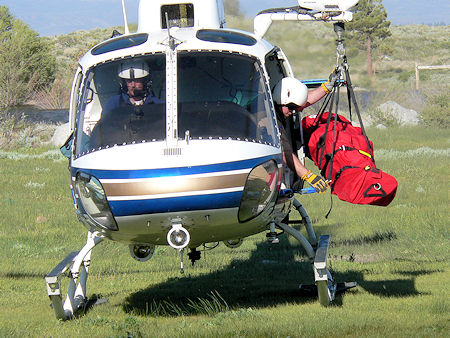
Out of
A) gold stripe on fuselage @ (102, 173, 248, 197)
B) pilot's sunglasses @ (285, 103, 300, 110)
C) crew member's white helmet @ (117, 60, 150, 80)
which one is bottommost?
pilot's sunglasses @ (285, 103, 300, 110)

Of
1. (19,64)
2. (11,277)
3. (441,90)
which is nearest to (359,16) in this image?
(441,90)

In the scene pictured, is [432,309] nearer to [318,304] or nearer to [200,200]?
[318,304]

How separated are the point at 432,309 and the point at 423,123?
91.5 ft

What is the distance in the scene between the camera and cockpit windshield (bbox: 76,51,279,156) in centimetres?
762

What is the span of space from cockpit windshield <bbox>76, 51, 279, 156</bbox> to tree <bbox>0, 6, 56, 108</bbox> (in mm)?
26311

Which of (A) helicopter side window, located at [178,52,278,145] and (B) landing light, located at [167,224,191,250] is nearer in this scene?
(B) landing light, located at [167,224,191,250]

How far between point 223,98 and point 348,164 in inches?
62.2

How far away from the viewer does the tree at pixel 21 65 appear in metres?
35.2

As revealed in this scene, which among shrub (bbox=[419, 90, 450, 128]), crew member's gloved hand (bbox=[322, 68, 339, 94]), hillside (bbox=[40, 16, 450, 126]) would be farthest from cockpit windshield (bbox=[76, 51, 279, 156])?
shrub (bbox=[419, 90, 450, 128])

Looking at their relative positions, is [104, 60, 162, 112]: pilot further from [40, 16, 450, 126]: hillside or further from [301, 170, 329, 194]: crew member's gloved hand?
[40, 16, 450, 126]: hillside

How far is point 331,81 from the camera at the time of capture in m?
8.94

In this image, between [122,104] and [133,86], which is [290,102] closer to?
[133,86]

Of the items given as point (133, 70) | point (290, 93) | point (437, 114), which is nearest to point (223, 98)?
point (133, 70)

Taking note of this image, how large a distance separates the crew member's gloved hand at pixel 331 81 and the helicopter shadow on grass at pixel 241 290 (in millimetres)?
2276
